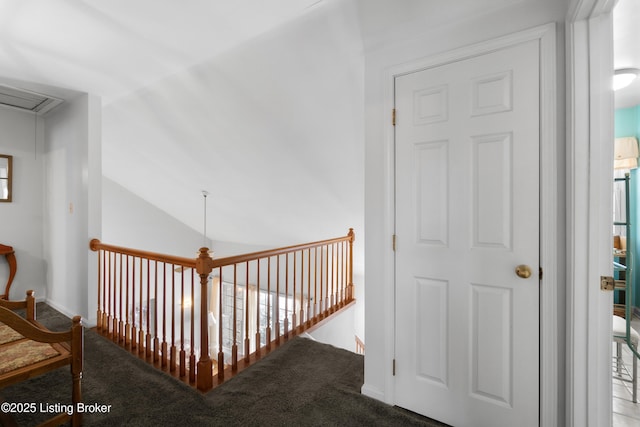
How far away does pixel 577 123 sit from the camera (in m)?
1.37

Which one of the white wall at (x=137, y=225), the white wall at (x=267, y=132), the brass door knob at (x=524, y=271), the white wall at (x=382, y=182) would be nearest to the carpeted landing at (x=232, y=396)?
the white wall at (x=382, y=182)

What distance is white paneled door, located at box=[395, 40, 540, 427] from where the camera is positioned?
1.52 meters

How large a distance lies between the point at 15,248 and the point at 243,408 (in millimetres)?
3765

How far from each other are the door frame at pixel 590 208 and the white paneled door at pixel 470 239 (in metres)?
0.15

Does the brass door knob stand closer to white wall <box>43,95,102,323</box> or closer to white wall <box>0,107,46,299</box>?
white wall <box>43,95,102,323</box>

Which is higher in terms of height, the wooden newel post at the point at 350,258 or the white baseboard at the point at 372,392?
the wooden newel post at the point at 350,258

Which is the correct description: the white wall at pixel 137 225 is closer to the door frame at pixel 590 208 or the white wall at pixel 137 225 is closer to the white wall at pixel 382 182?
the white wall at pixel 382 182

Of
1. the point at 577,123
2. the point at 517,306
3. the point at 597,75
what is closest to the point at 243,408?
the point at 517,306

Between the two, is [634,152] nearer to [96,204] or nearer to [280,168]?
[280,168]

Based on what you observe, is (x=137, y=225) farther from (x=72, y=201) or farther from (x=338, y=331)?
(x=338, y=331)

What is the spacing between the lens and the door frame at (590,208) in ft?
A: 4.39

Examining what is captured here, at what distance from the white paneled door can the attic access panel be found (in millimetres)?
3783

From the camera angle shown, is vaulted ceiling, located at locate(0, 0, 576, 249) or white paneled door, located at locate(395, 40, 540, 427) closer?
white paneled door, located at locate(395, 40, 540, 427)

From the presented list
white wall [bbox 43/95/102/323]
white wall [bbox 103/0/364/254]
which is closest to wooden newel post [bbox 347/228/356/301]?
white wall [bbox 103/0/364/254]
